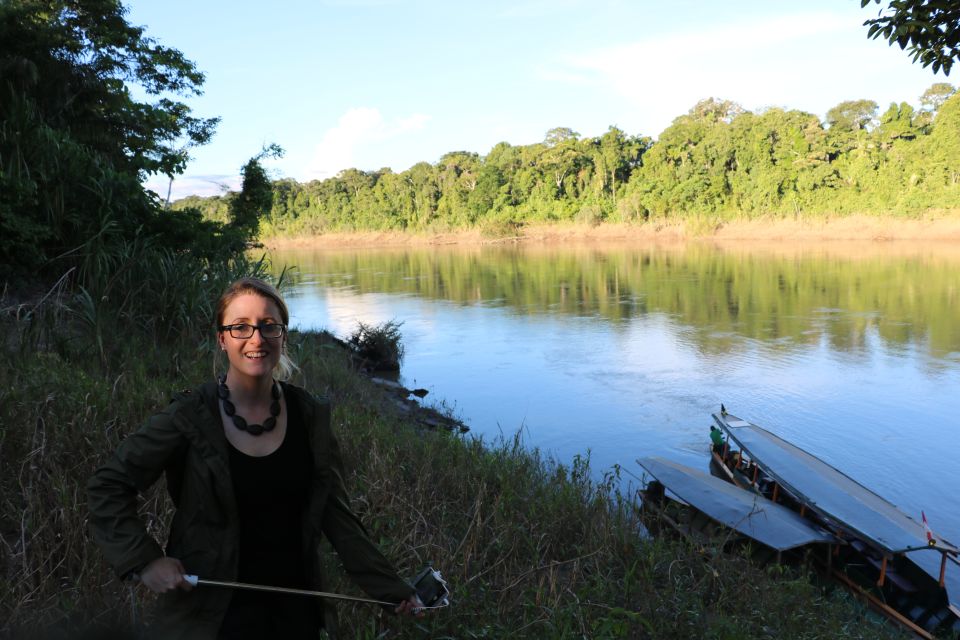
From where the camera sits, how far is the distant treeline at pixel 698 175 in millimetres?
48031

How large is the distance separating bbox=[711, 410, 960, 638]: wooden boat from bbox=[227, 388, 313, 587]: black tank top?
549cm

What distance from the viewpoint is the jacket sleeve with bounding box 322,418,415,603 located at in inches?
81.4

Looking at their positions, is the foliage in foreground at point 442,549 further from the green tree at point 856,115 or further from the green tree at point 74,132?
the green tree at point 856,115

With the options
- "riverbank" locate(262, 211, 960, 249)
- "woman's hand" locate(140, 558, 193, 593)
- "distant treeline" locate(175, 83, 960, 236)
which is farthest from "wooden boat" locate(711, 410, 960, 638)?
Answer: "riverbank" locate(262, 211, 960, 249)

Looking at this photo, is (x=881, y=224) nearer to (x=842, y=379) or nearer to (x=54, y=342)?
(x=842, y=379)

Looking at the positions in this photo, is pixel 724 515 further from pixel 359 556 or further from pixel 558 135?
pixel 558 135

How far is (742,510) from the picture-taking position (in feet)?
21.4

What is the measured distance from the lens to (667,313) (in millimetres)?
23375

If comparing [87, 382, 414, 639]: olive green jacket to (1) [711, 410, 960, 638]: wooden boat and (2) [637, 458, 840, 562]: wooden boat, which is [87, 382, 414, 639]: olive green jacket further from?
(1) [711, 410, 960, 638]: wooden boat

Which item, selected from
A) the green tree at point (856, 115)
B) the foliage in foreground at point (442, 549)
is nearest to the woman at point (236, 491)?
the foliage in foreground at point (442, 549)

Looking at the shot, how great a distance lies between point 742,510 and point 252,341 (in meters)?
5.80

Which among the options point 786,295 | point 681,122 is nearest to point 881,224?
point 681,122

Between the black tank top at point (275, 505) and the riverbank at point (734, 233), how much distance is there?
169ft

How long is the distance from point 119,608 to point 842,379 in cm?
1481
